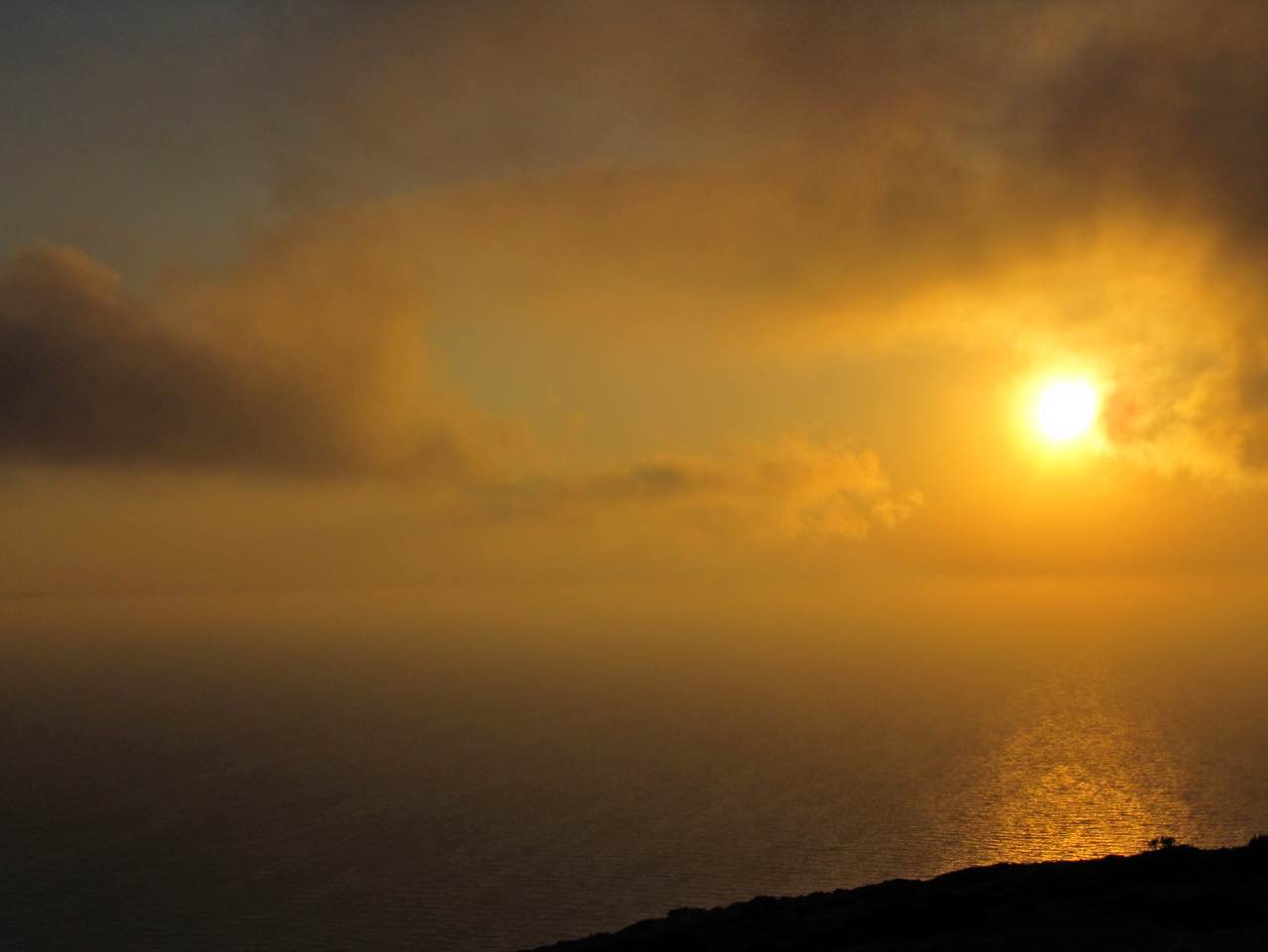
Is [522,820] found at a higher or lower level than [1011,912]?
higher

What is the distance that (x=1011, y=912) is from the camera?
3753 centimetres

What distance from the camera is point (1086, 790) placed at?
450 feet

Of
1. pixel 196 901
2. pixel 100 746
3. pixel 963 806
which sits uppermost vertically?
pixel 100 746

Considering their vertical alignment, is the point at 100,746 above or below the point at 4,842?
above

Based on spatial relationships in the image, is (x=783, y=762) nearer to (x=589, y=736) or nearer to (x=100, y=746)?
(x=589, y=736)

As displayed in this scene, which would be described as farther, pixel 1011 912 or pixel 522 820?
pixel 522 820

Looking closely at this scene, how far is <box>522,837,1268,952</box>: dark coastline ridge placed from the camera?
3216 cm

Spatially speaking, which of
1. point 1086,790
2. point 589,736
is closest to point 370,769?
point 589,736

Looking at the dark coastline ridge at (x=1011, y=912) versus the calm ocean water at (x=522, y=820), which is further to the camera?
the calm ocean water at (x=522, y=820)

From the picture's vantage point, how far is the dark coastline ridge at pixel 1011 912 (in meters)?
32.2

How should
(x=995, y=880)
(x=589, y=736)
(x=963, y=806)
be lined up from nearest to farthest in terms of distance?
(x=995, y=880) < (x=963, y=806) < (x=589, y=736)

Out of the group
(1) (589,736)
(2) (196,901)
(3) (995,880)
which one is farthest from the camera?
(1) (589,736)

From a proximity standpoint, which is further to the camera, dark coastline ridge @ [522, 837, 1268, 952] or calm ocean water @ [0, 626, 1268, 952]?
calm ocean water @ [0, 626, 1268, 952]

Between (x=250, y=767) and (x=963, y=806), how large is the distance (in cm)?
10202
